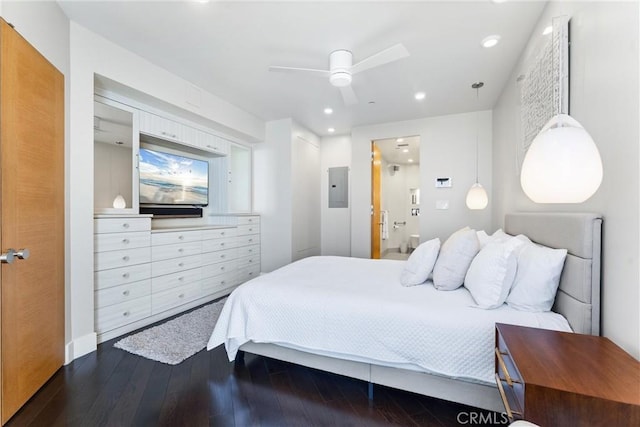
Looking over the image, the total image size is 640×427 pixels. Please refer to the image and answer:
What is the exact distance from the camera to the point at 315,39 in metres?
2.39

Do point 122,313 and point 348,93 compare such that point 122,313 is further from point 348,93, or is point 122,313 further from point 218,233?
point 348,93

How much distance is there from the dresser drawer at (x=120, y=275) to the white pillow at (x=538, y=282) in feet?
10.3

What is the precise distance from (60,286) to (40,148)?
0.99 meters

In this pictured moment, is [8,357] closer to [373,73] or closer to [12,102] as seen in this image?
[12,102]

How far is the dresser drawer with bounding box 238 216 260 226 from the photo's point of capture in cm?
A: 426

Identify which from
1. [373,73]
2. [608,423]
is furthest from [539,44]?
[608,423]

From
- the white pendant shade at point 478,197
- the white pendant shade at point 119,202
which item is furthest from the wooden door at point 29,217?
the white pendant shade at point 478,197

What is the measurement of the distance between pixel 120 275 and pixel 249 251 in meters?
1.95

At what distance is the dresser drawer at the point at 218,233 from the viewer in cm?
363

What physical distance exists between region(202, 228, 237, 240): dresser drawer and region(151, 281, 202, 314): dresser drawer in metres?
0.60

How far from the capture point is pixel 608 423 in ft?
2.76

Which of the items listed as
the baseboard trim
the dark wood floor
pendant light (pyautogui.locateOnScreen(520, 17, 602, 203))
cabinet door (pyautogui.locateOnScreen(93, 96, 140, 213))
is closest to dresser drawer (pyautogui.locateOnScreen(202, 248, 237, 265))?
cabinet door (pyautogui.locateOnScreen(93, 96, 140, 213))

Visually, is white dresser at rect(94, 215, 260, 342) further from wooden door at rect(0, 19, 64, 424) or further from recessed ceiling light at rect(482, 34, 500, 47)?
recessed ceiling light at rect(482, 34, 500, 47)

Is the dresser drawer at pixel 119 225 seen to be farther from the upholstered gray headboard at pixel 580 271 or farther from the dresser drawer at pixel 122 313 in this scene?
the upholstered gray headboard at pixel 580 271
